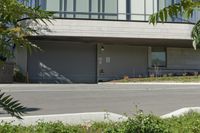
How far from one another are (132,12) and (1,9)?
123 feet

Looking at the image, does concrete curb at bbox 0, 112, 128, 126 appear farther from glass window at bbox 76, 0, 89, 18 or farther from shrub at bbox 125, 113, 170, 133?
glass window at bbox 76, 0, 89, 18

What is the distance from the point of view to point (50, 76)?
127ft

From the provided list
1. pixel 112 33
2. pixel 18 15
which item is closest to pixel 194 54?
pixel 112 33

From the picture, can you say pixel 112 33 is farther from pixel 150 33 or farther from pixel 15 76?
pixel 15 76

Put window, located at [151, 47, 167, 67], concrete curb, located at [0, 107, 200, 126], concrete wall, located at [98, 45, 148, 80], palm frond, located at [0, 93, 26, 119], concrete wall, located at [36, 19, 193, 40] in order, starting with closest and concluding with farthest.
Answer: palm frond, located at [0, 93, 26, 119]
concrete curb, located at [0, 107, 200, 126]
concrete wall, located at [36, 19, 193, 40]
concrete wall, located at [98, 45, 148, 80]
window, located at [151, 47, 167, 67]

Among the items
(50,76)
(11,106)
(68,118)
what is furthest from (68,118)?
(50,76)

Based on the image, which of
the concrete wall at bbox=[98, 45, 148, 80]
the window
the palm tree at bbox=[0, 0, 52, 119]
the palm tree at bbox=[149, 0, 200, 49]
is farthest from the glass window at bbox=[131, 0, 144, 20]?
the palm tree at bbox=[0, 0, 52, 119]

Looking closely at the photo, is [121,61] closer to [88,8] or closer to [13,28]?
[88,8]

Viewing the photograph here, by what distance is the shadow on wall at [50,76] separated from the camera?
125 ft

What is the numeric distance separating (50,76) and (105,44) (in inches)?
237

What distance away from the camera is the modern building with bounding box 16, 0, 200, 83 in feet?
119

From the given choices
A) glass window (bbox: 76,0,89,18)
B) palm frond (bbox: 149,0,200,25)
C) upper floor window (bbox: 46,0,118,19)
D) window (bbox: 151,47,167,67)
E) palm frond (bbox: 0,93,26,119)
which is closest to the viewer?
palm frond (bbox: 0,93,26,119)

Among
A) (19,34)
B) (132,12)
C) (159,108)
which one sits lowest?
(159,108)

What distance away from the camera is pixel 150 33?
1451 inches
